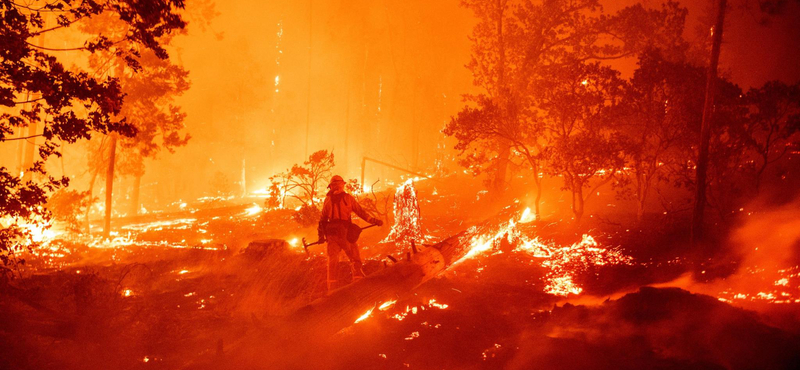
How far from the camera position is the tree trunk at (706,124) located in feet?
33.8

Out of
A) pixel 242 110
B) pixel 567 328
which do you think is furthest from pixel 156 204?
pixel 567 328

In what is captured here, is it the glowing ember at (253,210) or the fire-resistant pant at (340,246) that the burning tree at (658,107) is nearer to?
the fire-resistant pant at (340,246)

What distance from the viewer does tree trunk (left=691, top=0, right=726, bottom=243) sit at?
10289 mm

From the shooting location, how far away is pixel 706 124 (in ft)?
34.4

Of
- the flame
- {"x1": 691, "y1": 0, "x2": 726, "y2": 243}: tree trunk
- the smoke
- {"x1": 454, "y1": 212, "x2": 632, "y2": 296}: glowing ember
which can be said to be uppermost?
{"x1": 691, "y1": 0, "x2": 726, "y2": 243}: tree trunk

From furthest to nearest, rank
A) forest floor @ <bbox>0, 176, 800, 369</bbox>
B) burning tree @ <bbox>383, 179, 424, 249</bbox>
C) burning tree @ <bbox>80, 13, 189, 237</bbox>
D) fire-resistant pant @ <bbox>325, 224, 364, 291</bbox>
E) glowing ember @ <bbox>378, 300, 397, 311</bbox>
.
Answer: burning tree @ <bbox>80, 13, 189, 237</bbox> → burning tree @ <bbox>383, 179, 424, 249</bbox> → fire-resistant pant @ <bbox>325, 224, 364, 291</bbox> → glowing ember @ <bbox>378, 300, 397, 311</bbox> → forest floor @ <bbox>0, 176, 800, 369</bbox>

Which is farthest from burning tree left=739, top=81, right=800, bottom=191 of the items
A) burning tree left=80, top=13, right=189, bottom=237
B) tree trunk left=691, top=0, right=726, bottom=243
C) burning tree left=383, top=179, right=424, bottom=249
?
burning tree left=80, top=13, right=189, bottom=237

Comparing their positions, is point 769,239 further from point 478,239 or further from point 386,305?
point 386,305

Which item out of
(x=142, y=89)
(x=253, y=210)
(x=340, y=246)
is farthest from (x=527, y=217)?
(x=142, y=89)

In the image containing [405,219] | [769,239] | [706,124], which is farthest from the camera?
[405,219]

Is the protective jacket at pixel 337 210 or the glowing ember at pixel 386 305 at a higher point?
the protective jacket at pixel 337 210

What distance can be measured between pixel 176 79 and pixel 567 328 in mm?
18658

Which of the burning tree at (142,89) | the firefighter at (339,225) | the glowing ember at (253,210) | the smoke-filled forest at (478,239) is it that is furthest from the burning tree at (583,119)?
the glowing ember at (253,210)

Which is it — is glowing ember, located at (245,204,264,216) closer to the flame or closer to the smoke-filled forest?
the smoke-filled forest
